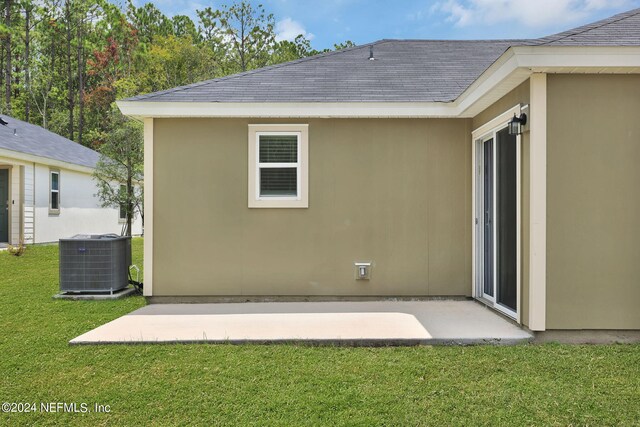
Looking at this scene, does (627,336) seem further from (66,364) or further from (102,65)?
(102,65)

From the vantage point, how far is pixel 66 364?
3.56 m

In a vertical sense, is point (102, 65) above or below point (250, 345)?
above

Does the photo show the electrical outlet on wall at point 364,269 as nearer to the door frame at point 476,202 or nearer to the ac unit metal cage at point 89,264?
the door frame at point 476,202

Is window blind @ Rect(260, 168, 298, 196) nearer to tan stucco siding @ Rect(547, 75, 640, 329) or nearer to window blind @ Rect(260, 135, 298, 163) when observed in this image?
window blind @ Rect(260, 135, 298, 163)

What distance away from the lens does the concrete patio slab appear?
160 inches

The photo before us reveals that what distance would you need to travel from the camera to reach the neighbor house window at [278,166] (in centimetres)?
579

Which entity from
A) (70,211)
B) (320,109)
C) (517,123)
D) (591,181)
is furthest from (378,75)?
(70,211)

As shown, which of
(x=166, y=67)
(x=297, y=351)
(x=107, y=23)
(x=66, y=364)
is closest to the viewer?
(x=66, y=364)

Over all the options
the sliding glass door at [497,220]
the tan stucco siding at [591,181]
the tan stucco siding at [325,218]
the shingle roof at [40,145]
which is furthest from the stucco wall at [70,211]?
the tan stucco siding at [591,181]

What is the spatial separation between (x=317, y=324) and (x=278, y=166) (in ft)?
7.52

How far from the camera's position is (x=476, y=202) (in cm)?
565

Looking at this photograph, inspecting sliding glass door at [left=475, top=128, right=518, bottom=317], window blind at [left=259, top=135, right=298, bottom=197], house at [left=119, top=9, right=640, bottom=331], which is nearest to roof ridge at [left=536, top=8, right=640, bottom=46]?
sliding glass door at [left=475, top=128, right=518, bottom=317]

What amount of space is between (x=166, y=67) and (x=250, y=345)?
20.5 meters

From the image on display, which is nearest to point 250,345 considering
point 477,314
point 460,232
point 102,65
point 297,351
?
point 297,351
